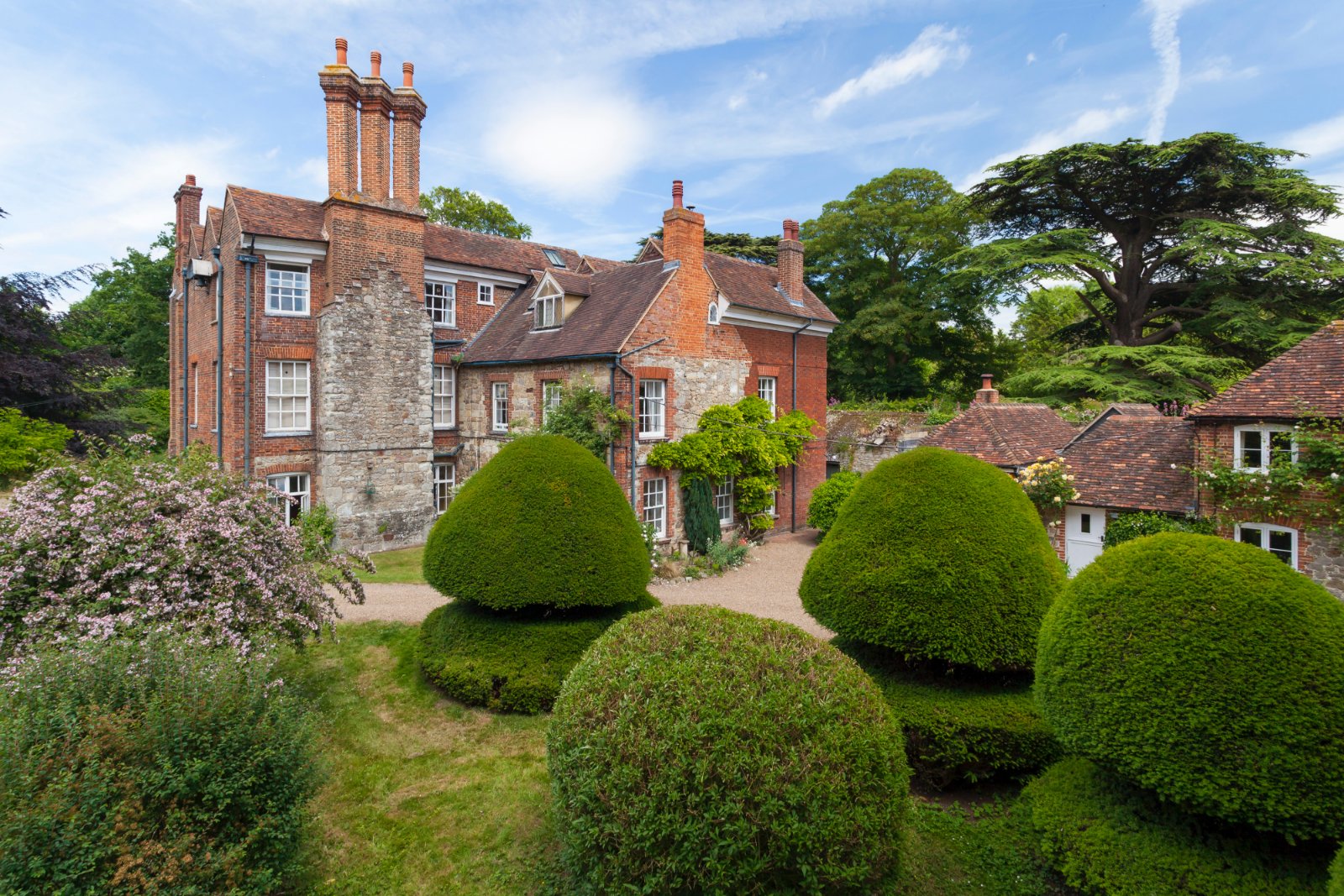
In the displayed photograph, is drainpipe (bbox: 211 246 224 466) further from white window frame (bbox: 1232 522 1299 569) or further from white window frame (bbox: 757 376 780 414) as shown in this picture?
white window frame (bbox: 1232 522 1299 569)

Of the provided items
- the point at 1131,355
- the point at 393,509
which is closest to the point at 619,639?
the point at 393,509

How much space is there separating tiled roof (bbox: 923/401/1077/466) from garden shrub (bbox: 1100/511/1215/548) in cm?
287

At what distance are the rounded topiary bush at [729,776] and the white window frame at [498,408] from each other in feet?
54.7

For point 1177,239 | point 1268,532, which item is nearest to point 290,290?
point 1268,532

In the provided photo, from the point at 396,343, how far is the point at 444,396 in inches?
108

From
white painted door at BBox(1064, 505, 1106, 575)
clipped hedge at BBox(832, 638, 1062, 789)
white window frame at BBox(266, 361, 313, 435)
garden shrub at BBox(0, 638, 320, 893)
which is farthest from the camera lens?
white window frame at BBox(266, 361, 313, 435)

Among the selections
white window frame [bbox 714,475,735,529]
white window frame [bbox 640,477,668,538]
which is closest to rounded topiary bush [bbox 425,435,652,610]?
white window frame [bbox 640,477,668,538]

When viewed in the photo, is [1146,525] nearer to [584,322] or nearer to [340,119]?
[584,322]

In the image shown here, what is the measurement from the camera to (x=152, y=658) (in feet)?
19.3

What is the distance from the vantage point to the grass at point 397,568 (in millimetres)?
16797

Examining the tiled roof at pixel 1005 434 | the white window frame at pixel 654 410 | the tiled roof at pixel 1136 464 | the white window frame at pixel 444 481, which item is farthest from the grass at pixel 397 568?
the tiled roof at pixel 1136 464

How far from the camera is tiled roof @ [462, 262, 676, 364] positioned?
18.6m

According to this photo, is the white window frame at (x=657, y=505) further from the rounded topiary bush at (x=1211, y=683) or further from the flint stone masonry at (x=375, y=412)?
the rounded topiary bush at (x=1211, y=683)

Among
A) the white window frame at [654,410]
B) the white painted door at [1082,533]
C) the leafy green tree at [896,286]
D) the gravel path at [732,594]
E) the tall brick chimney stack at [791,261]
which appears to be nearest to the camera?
the gravel path at [732,594]
